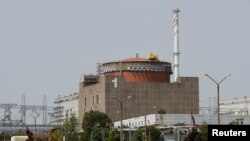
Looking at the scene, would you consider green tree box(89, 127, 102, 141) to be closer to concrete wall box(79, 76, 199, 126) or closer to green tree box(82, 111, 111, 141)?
green tree box(82, 111, 111, 141)

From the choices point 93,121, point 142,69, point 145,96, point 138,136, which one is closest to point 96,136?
point 138,136

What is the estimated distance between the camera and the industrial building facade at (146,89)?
158500mm

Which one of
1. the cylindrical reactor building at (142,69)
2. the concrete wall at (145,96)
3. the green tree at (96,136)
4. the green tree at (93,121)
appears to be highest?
the cylindrical reactor building at (142,69)

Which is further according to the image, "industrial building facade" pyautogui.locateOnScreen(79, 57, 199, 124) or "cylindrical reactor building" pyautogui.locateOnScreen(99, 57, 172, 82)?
"cylindrical reactor building" pyautogui.locateOnScreen(99, 57, 172, 82)

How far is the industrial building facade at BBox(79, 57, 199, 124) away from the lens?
520ft

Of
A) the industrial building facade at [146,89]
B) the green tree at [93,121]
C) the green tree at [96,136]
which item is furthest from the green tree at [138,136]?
the industrial building facade at [146,89]

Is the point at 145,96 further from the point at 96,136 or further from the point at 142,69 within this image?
the point at 96,136

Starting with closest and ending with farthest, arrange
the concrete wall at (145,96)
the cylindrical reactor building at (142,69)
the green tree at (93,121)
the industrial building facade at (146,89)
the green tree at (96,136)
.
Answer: the green tree at (96,136) < the green tree at (93,121) < the concrete wall at (145,96) < the industrial building facade at (146,89) < the cylindrical reactor building at (142,69)

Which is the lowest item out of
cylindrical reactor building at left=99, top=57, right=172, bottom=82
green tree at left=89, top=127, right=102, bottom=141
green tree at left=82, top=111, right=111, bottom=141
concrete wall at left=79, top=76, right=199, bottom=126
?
green tree at left=89, top=127, right=102, bottom=141

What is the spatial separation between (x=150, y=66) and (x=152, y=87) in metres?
4.88

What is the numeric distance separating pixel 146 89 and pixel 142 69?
4.78 meters

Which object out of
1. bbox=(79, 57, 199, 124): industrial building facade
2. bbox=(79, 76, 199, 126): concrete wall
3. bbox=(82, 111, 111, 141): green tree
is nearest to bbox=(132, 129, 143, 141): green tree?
bbox=(82, 111, 111, 141): green tree

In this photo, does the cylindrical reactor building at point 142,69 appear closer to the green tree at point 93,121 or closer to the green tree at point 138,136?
the green tree at point 93,121

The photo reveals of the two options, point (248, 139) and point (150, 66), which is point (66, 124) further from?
point (248, 139)
